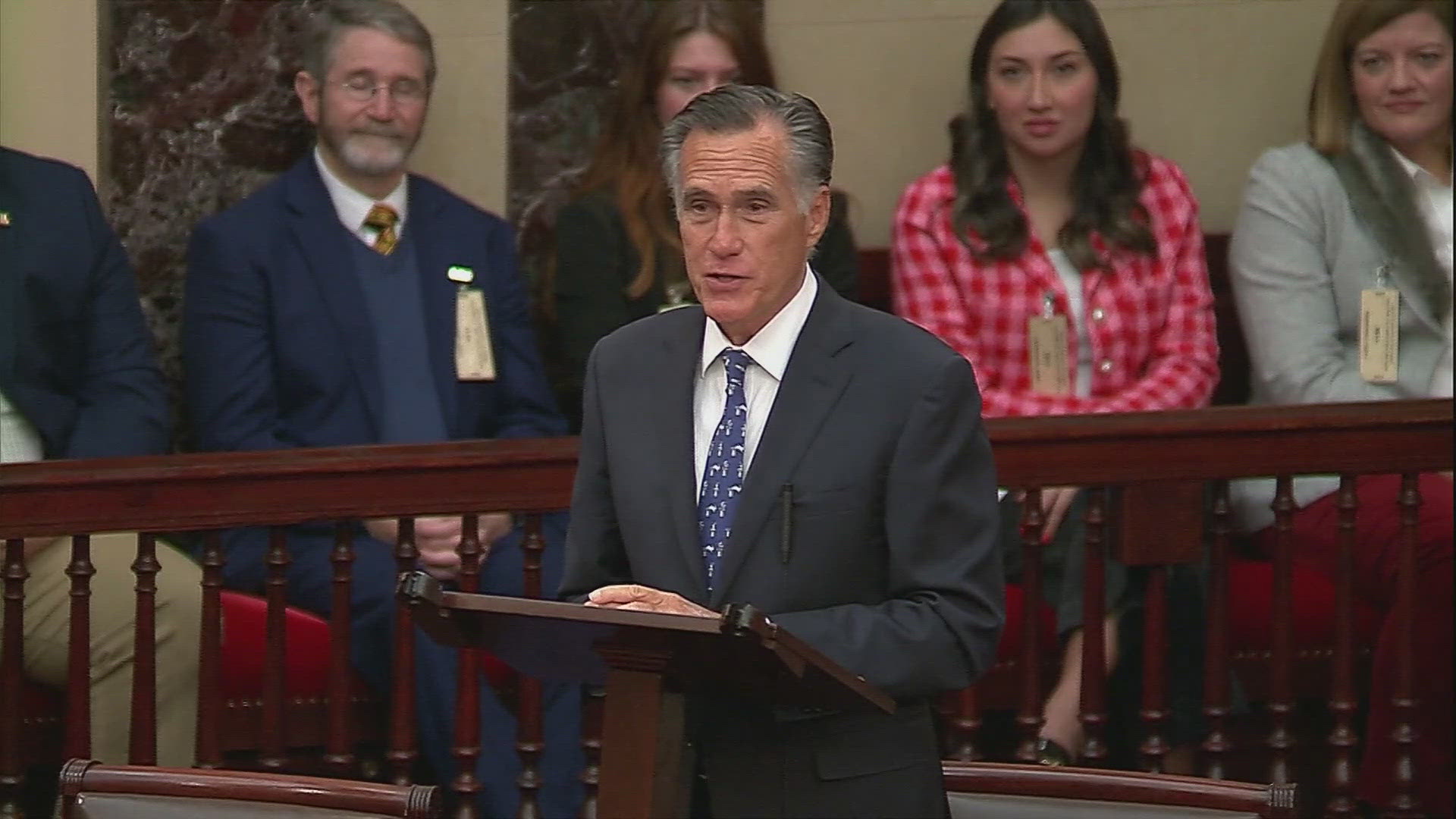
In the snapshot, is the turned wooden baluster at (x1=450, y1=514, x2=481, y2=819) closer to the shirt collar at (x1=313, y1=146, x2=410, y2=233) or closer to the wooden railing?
the wooden railing

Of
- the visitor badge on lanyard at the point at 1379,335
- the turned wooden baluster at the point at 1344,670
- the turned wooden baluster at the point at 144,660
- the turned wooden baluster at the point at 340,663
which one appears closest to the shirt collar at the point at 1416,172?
the visitor badge on lanyard at the point at 1379,335

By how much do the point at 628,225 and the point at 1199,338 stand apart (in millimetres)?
1239

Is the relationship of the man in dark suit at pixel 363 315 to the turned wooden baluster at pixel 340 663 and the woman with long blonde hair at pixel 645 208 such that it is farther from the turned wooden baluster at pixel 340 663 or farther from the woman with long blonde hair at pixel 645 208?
the turned wooden baluster at pixel 340 663

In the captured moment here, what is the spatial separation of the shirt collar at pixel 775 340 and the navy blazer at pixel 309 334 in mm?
1946

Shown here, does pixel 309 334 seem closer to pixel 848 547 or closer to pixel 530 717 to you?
pixel 530 717

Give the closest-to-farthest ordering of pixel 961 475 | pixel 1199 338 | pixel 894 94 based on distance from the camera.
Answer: pixel 961 475
pixel 1199 338
pixel 894 94

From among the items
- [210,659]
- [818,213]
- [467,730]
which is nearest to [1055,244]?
[467,730]

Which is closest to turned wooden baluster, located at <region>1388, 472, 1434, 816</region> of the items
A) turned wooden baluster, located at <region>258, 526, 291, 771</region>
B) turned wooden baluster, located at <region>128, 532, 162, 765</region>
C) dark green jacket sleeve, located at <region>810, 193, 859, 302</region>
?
dark green jacket sleeve, located at <region>810, 193, 859, 302</region>

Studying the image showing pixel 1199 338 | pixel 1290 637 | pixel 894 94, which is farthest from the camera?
pixel 894 94

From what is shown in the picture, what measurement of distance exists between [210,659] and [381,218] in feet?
4.18

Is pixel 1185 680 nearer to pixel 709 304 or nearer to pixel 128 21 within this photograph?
pixel 709 304

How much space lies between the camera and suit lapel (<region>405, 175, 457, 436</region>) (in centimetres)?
468

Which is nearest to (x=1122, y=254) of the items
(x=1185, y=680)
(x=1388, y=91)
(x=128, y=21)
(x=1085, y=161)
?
(x=1085, y=161)

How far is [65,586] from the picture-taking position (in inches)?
158
